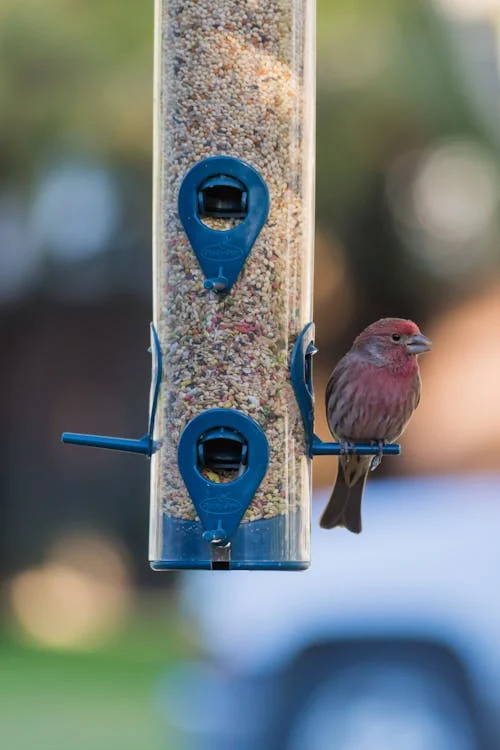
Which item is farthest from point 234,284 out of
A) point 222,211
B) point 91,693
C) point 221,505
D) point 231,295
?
point 91,693

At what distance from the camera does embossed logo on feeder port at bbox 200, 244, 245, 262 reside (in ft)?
18.2

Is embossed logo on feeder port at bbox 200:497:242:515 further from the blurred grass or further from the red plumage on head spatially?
the blurred grass

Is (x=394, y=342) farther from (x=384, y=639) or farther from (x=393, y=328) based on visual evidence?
(x=384, y=639)

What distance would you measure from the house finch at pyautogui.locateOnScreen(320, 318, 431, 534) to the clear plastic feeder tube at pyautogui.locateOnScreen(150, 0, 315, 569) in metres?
0.80

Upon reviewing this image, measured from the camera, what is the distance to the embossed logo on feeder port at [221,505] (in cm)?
543

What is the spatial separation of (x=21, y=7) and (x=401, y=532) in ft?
29.5

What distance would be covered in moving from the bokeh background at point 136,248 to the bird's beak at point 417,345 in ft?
33.2

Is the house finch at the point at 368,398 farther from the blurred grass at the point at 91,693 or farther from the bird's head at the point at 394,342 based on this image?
the blurred grass at the point at 91,693

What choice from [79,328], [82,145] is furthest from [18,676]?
[82,145]

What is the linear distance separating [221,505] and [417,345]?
1.50 metres

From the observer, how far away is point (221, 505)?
17.8ft

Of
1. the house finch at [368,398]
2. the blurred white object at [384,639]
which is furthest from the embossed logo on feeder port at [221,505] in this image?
the blurred white object at [384,639]

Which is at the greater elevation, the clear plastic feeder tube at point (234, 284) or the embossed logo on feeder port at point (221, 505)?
the clear plastic feeder tube at point (234, 284)

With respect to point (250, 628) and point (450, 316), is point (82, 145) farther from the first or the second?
point (250, 628)
